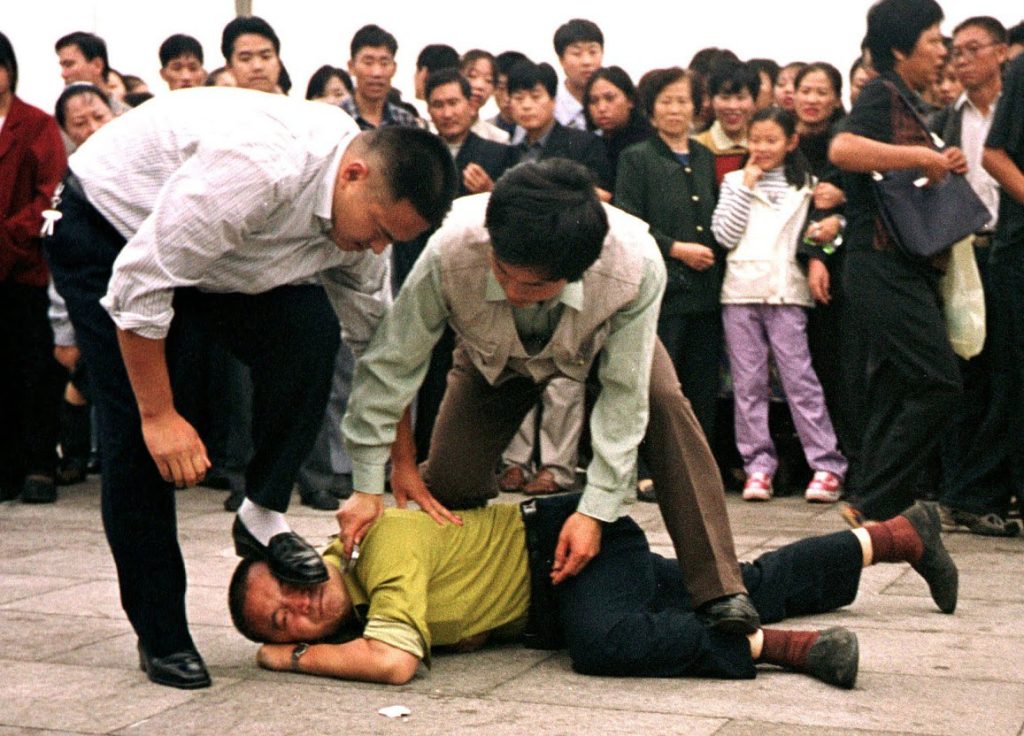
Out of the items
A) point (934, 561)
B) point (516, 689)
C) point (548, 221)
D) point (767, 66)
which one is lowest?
point (516, 689)

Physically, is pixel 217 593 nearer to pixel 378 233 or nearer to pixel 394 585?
pixel 394 585

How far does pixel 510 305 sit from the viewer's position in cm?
436

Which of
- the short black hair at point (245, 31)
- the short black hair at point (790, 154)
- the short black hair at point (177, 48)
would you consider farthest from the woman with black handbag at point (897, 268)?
the short black hair at point (177, 48)

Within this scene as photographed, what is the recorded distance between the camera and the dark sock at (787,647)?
4277 millimetres

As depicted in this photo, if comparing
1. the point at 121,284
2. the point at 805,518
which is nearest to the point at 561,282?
the point at 121,284

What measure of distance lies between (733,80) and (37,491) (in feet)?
12.6

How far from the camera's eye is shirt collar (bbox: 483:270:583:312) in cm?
431

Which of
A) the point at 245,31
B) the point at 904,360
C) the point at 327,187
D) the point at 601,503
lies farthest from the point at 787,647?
the point at 245,31

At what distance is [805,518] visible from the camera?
23.6 ft

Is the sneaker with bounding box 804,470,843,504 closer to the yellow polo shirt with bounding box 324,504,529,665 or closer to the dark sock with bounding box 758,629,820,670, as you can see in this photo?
the yellow polo shirt with bounding box 324,504,529,665

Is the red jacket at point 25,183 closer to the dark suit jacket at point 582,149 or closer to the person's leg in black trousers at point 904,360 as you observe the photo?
the dark suit jacket at point 582,149

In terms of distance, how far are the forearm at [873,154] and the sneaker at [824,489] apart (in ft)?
6.40

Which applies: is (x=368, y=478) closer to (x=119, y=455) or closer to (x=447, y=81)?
(x=119, y=455)

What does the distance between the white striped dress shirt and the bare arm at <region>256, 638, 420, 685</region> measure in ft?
2.98
